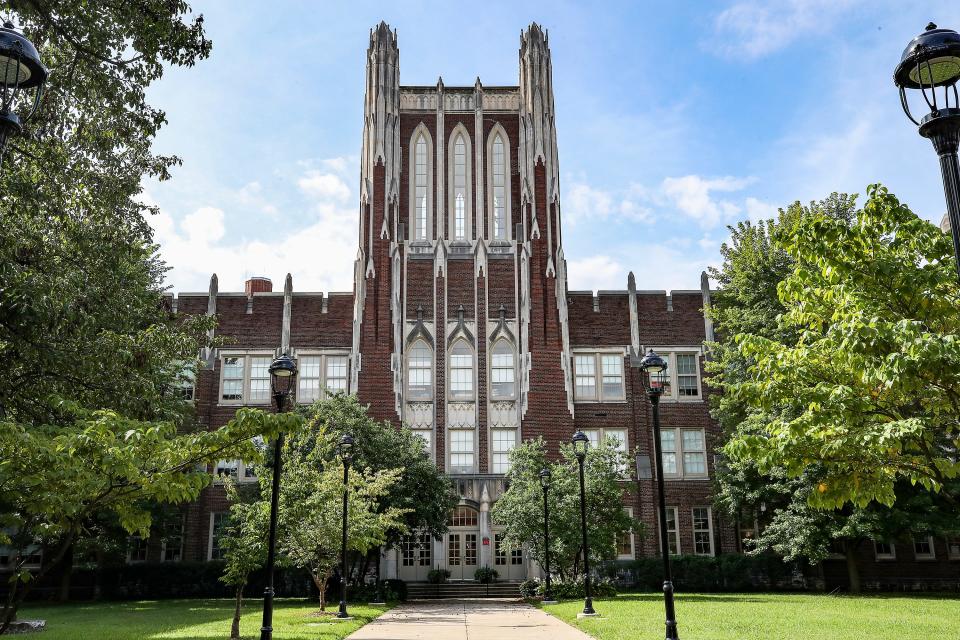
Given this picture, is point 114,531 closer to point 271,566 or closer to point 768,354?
point 271,566

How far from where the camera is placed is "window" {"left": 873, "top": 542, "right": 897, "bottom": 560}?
34.4 meters

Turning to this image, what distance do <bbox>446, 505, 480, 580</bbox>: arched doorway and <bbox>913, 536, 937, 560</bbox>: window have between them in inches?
718

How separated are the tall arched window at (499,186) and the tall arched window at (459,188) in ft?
4.41

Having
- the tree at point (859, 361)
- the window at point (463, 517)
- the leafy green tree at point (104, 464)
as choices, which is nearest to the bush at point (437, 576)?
the window at point (463, 517)

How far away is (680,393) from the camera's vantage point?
37.6 m

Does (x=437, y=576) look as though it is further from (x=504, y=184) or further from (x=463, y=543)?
(x=504, y=184)

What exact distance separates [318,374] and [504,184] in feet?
40.0

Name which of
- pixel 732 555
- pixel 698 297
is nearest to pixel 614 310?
pixel 698 297

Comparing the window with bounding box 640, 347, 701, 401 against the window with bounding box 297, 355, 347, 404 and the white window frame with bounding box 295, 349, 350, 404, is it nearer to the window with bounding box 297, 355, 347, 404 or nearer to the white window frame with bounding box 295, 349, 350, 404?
the white window frame with bounding box 295, 349, 350, 404

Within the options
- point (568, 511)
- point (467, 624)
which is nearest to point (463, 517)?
point (568, 511)

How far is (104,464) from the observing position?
28.8ft

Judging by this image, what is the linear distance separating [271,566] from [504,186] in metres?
27.5

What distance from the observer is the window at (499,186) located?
124 feet

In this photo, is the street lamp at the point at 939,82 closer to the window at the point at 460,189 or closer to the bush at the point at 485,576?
the bush at the point at 485,576
